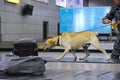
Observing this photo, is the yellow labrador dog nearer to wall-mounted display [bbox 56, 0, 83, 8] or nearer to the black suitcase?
the black suitcase

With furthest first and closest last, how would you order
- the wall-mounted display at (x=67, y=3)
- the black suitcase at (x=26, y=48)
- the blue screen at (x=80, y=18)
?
the wall-mounted display at (x=67, y=3), the blue screen at (x=80, y=18), the black suitcase at (x=26, y=48)

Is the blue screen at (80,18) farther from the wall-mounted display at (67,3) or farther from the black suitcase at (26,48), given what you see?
the black suitcase at (26,48)

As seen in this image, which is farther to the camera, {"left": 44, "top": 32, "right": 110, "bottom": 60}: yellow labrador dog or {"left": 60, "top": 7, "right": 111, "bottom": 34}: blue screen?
{"left": 60, "top": 7, "right": 111, "bottom": 34}: blue screen

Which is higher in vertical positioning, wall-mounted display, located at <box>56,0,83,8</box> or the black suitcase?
wall-mounted display, located at <box>56,0,83,8</box>

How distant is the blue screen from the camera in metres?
16.7

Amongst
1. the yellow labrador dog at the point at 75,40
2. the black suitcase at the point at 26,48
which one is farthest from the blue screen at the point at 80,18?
the black suitcase at the point at 26,48

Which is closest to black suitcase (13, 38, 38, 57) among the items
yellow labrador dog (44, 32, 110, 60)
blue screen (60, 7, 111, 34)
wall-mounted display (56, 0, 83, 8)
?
yellow labrador dog (44, 32, 110, 60)

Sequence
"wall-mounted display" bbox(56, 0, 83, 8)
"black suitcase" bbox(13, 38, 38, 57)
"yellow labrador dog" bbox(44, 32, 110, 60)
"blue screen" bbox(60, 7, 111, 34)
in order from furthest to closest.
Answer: "wall-mounted display" bbox(56, 0, 83, 8), "blue screen" bbox(60, 7, 111, 34), "yellow labrador dog" bbox(44, 32, 110, 60), "black suitcase" bbox(13, 38, 38, 57)

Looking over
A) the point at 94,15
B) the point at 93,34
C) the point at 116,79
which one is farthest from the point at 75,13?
the point at 116,79

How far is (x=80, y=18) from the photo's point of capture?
16.9 metres

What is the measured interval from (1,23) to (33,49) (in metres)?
8.28

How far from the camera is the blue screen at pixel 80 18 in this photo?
16672 mm

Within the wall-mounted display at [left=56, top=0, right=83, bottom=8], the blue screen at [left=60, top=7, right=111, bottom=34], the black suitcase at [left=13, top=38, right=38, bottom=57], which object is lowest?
the black suitcase at [left=13, top=38, right=38, bottom=57]

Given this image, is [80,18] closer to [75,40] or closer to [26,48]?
[75,40]
